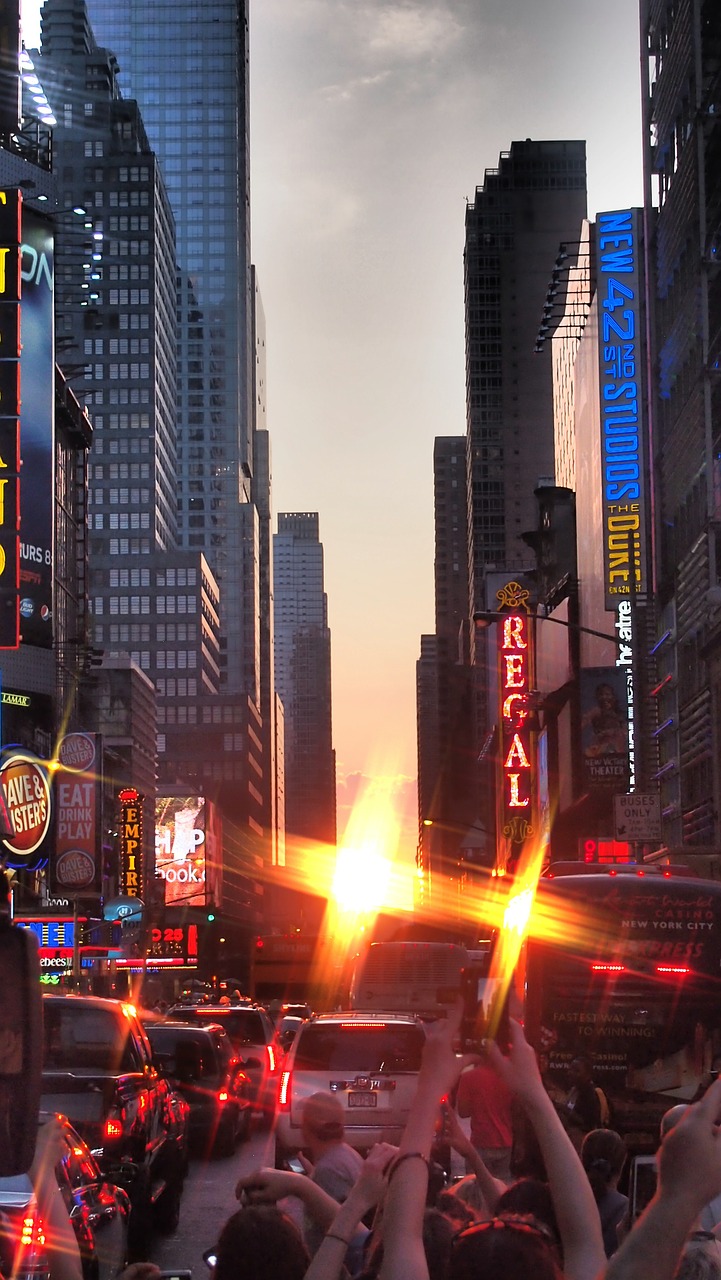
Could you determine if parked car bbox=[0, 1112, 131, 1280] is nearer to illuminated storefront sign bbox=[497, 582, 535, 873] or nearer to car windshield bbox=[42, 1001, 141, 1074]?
car windshield bbox=[42, 1001, 141, 1074]

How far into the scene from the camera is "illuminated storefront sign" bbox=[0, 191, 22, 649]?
98.8 feet

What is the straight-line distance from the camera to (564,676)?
3191 inches

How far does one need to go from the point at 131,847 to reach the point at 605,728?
34189mm

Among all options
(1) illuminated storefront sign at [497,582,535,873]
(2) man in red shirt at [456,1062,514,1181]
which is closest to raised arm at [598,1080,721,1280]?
(2) man in red shirt at [456,1062,514,1181]

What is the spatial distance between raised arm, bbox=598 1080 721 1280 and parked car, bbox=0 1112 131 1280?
4355 millimetres

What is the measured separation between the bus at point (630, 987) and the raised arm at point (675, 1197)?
16.2 metres

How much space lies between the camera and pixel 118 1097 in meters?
14.2

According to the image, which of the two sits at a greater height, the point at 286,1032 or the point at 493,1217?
the point at 493,1217

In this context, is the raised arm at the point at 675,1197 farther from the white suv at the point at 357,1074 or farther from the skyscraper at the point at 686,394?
the skyscraper at the point at 686,394

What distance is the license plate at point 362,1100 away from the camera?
18.8m

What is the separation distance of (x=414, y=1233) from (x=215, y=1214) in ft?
45.9

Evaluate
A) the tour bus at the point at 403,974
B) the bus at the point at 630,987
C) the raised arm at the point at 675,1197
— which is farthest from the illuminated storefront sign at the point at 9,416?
the raised arm at the point at 675,1197

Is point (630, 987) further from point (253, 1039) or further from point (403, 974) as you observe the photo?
point (403, 974)

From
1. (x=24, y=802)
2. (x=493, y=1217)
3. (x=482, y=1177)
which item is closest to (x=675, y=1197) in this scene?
(x=493, y=1217)
